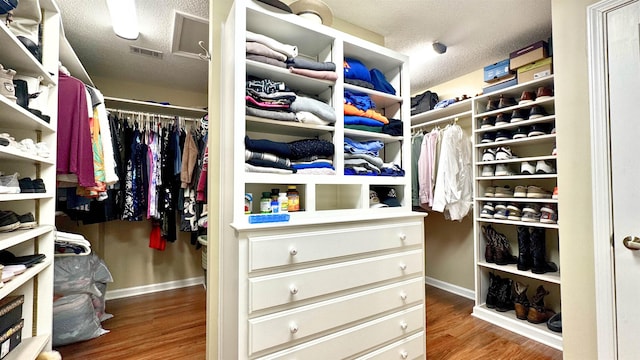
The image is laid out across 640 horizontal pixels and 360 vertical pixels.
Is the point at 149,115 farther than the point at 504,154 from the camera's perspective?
Yes

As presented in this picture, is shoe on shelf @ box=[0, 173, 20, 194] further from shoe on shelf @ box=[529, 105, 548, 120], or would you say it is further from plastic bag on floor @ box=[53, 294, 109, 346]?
shoe on shelf @ box=[529, 105, 548, 120]

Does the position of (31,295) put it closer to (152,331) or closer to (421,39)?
(152,331)

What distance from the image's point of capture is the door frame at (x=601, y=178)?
4.09 feet

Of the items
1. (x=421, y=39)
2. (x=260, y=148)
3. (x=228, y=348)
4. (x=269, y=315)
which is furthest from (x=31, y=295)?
(x=421, y=39)

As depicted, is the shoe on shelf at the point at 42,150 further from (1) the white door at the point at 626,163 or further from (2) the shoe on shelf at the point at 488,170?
(2) the shoe on shelf at the point at 488,170

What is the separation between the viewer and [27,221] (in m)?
1.16

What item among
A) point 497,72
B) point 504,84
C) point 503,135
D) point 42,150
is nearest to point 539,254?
point 503,135

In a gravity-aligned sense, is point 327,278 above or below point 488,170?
below

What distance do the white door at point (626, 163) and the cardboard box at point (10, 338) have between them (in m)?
2.59

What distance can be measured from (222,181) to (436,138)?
218cm

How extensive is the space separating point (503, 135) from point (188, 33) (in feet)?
9.14

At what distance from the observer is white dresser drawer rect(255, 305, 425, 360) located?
121 cm

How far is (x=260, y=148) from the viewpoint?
1338 mm

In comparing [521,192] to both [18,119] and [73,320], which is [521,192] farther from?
[73,320]
